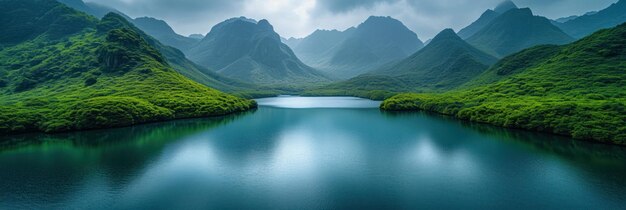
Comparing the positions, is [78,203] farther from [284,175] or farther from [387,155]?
[387,155]

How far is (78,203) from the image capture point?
32.2m

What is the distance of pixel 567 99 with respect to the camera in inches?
3622

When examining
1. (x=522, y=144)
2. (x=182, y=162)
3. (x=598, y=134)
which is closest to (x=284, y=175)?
(x=182, y=162)

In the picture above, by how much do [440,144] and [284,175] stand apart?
35960 millimetres

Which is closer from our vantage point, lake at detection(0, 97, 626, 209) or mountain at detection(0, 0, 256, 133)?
lake at detection(0, 97, 626, 209)

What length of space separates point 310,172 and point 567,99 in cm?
8848

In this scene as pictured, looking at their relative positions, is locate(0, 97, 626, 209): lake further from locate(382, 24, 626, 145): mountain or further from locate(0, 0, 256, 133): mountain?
locate(0, 0, 256, 133): mountain

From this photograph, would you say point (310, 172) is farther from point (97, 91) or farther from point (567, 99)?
point (97, 91)

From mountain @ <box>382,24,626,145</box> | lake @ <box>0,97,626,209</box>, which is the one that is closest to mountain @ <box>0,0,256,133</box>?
lake @ <box>0,97,626,209</box>

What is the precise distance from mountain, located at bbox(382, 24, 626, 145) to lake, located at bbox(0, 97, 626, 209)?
22.0 feet

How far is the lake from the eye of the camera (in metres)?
32.8

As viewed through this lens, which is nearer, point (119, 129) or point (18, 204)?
point (18, 204)

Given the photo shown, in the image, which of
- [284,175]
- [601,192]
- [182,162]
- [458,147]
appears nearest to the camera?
[601,192]

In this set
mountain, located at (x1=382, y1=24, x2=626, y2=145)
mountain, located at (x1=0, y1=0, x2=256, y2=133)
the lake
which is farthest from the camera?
mountain, located at (x1=0, y1=0, x2=256, y2=133)
